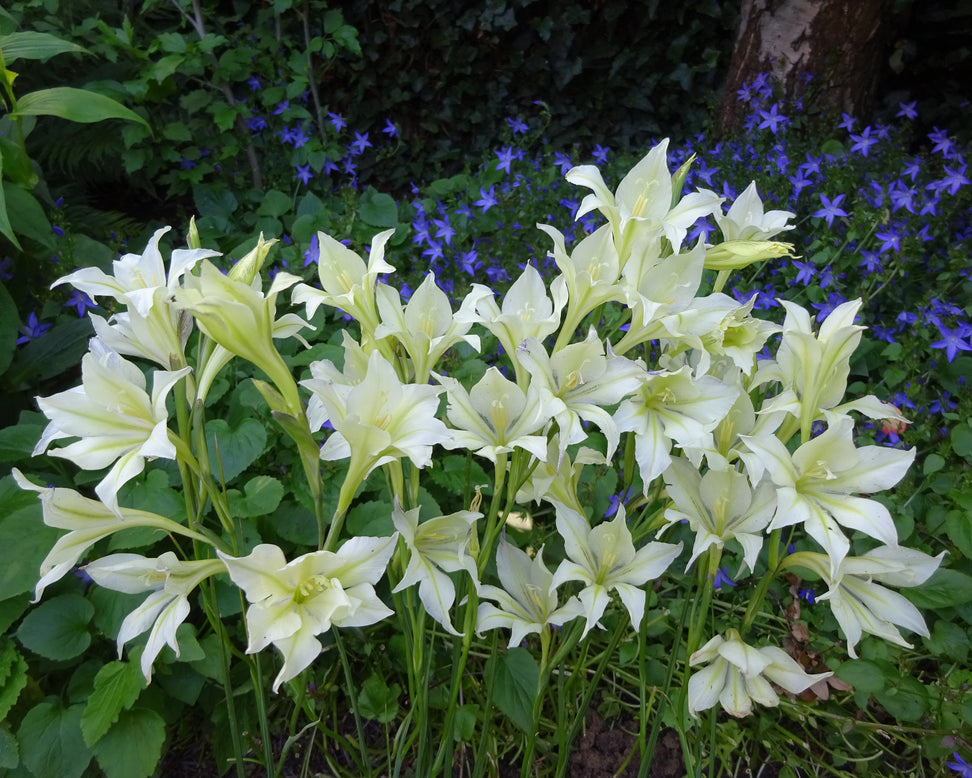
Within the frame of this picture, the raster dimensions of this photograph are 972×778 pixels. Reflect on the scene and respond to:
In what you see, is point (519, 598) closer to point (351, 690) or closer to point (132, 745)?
point (351, 690)

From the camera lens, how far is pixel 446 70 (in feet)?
A: 14.4

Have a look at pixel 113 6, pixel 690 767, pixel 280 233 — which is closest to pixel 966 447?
pixel 690 767

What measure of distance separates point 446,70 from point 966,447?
360 centimetres

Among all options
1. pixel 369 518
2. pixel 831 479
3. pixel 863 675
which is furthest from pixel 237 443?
pixel 863 675

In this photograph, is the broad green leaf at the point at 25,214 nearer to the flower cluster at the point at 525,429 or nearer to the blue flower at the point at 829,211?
the flower cluster at the point at 525,429

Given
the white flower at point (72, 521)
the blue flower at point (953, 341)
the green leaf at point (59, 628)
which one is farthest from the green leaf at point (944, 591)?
the green leaf at point (59, 628)

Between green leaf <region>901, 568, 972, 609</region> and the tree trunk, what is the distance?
2.67 m

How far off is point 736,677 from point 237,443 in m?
Answer: 1.16

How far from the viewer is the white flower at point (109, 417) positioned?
2.65ft

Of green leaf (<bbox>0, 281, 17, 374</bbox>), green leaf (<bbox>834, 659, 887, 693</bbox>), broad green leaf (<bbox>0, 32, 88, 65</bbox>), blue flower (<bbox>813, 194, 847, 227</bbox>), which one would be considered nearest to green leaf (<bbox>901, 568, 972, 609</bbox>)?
green leaf (<bbox>834, 659, 887, 693</bbox>)

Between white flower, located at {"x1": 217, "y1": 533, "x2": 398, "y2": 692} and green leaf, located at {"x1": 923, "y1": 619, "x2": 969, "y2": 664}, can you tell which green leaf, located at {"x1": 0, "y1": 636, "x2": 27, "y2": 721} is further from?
green leaf, located at {"x1": 923, "y1": 619, "x2": 969, "y2": 664}

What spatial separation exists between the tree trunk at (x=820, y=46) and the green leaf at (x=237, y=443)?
309cm

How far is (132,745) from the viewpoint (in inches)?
56.7

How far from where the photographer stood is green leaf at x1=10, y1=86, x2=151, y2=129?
5.75 feet
